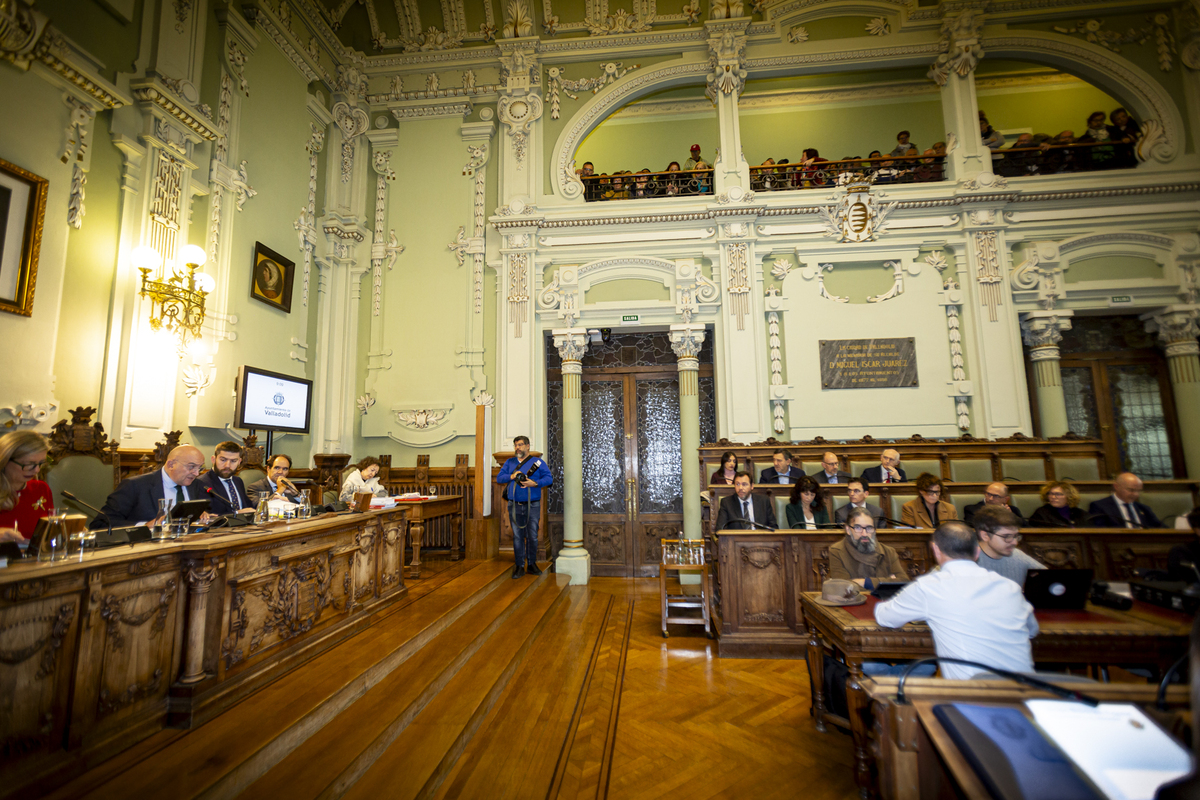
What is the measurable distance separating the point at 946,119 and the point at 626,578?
24.9 feet

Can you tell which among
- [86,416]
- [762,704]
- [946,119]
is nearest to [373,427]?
[86,416]

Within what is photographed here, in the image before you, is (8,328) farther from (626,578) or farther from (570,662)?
(626,578)

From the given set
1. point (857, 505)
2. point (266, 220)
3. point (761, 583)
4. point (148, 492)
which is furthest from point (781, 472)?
point (266, 220)

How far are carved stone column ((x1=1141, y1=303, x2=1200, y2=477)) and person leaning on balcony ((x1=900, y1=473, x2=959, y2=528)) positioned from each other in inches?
169

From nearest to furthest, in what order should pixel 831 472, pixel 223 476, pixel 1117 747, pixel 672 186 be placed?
pixel 1117 747, pixel 223 476, pixel 831 472, pixel 672 186

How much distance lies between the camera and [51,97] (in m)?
3.74

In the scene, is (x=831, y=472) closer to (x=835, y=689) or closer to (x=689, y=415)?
(x=689, y=415)

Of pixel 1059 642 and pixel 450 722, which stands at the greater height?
pixel 1059 642

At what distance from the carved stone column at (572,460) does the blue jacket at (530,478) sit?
2.60 ft

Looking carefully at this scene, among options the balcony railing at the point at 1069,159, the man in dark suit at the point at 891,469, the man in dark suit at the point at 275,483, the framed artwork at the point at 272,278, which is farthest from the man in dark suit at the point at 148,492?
the balcony railing at the point at 1069,159

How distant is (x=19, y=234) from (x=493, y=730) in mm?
4400

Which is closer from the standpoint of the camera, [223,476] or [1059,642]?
Result: [1059,642]

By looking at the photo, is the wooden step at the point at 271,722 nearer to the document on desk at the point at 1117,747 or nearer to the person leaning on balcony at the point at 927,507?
the document on desk at the point at 1117,747

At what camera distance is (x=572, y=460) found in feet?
22.4
